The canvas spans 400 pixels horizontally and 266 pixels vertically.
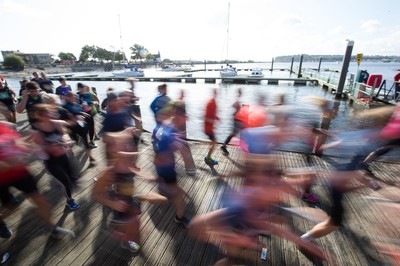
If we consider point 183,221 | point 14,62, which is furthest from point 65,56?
point 183,221

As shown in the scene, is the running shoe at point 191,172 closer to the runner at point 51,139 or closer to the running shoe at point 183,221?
the running shoe at point 183,221

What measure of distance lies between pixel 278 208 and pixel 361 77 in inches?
710

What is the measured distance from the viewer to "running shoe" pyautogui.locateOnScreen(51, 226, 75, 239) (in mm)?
2727

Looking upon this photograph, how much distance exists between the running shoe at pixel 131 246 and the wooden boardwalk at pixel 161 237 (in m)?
0.06

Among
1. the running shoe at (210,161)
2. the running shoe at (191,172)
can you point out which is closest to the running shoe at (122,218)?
the running shoe at (191,172)

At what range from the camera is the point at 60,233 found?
2.75 m

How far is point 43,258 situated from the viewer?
2.45m

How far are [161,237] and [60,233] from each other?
4.56ft

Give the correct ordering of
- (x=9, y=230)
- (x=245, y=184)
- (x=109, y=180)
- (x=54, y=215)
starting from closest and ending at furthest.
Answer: (x=245, y=184), (x=109, y=180), (x=9, y=230), (x=54, y=215)

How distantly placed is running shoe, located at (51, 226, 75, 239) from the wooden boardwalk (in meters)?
0.06

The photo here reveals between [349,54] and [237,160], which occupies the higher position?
[349,54]

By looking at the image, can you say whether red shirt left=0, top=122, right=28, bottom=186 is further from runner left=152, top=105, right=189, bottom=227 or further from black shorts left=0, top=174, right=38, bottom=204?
runner left=152, top=105, right=189, bottom=227

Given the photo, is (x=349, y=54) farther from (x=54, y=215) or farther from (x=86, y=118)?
(x=54, y=215)

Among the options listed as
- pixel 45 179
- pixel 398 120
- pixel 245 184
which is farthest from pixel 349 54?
pixel 45 179
